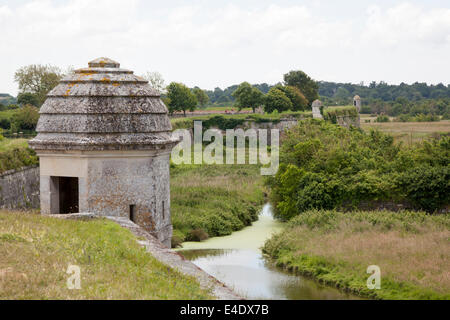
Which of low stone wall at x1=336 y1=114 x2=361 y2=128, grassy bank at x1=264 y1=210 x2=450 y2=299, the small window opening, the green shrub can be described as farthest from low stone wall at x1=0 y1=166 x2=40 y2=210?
low stone wall at x1=336 y1=114 x2=361 y2=128

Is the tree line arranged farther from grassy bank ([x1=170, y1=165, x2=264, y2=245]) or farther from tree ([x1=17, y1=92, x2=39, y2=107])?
grassy bank ([x1=170, y1=165, x2=264, y2=245])

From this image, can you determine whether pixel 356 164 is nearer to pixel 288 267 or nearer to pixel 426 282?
pixel 288 267

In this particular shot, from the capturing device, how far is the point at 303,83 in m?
70.4

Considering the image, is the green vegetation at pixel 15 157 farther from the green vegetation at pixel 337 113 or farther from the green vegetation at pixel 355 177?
the green vegetation at pixel 337 113

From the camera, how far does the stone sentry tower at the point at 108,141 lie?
33.6 ft

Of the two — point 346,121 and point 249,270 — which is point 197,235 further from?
point 346,121

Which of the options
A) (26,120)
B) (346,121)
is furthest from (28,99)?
(346,121)

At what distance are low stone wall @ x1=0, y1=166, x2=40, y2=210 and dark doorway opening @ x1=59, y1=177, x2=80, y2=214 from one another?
13.6ft

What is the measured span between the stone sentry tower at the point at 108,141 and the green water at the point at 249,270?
272cm

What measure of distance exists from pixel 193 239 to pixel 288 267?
4631 mm

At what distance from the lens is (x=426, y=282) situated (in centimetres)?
1298

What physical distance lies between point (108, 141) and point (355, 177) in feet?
43.4

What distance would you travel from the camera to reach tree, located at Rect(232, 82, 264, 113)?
60.8 meters
